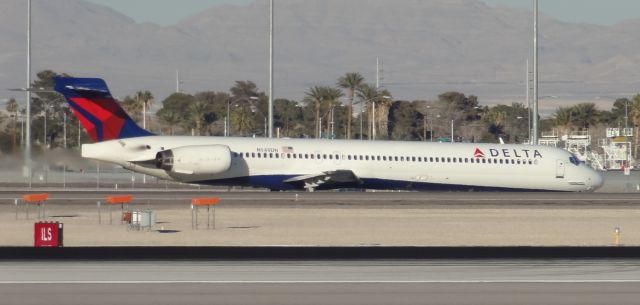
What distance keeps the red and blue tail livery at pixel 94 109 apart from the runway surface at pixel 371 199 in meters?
3.04

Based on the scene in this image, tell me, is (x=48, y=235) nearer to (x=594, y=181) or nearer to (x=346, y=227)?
(x=346, y=227)

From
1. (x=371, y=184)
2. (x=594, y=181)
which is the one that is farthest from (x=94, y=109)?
(x=594, y=181)

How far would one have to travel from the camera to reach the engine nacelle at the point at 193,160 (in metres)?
60.5

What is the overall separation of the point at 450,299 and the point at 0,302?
8.06 meters

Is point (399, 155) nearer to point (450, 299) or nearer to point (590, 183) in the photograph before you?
point (590, 183)

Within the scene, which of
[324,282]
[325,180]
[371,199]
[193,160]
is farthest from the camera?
[325,180]

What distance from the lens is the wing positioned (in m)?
63.3

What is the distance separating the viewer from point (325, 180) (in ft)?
208

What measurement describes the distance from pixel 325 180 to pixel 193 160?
7.02 meters

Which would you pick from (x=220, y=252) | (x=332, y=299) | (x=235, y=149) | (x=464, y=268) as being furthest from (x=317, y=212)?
(x=332, y=299)

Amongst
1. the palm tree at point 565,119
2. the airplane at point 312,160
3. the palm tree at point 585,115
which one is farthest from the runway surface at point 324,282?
the palm tree at point 565,119

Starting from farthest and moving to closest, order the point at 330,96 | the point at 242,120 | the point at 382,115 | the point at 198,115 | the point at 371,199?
the point at 242,120
the point at 198,115
the point at 382,115
the point at 330,96
the point at 371,199

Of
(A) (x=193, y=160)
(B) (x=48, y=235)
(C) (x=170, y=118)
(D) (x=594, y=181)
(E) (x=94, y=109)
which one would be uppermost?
(C) (x=170, y=118)

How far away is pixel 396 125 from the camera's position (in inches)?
6826
